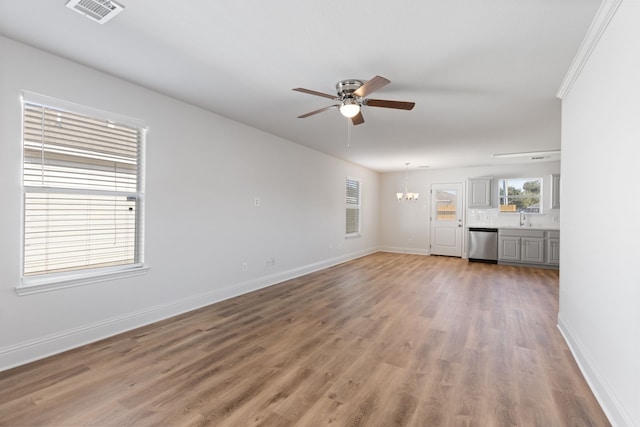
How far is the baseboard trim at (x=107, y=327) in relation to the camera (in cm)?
245

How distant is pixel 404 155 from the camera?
22.1 ft

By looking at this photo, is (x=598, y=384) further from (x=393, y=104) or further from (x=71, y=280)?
(x=71, y=280)

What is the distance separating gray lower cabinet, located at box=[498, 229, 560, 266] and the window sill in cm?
777

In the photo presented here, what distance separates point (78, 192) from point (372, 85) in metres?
2.89

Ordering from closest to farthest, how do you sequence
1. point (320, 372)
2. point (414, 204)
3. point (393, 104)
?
point (320, 372) → point (393, 104) → point (414, 204)

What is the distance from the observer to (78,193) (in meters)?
2.82

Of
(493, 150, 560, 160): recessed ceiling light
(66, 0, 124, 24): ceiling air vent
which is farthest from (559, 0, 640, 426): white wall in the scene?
(493, 150, 560, 160): recessed ceiling light

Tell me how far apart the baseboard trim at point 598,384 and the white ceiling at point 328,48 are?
8.05 feet

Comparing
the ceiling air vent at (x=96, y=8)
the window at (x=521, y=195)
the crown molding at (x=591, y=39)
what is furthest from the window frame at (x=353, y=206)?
the ceiling air vent at (x=96, y=8)

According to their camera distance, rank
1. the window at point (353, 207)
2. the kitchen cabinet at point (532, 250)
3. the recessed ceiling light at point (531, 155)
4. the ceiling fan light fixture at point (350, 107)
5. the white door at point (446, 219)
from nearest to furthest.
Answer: the ceiling fan light fixture at point (350, 107)
the recessed ceiling light at point (531, 155)
the kitchen cabinet at point (532, 250)
the window at point (353, 207)
the white door at point (446, 219)

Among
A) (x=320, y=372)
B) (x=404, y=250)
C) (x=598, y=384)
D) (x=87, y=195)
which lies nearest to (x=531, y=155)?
(x=404, y=250)

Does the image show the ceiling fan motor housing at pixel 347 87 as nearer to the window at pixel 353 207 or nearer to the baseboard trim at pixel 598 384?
the baseboard trim at pixel 598 384

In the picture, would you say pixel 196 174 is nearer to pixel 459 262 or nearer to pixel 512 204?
pixel 459 262

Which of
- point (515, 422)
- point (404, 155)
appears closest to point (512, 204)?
point (404, 155)
